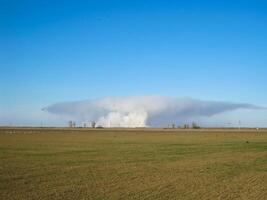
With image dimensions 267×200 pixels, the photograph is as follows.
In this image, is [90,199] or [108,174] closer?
[90,199]

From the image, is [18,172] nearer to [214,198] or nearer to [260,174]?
[214,198]

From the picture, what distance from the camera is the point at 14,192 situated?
15.6 metres

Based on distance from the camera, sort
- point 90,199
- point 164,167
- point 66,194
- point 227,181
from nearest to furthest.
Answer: point 90,199 → point 66,194 → point 227,181 → point 164,167

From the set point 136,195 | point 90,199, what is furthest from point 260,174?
point 90,199

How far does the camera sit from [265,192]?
15.9 m

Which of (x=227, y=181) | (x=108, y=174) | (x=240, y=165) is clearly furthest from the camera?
(x=240, y=165)

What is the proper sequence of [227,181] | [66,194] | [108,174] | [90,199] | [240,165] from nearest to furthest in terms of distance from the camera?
[90,199] < [66,194] < [227,181] < [108,174] < [240,165]

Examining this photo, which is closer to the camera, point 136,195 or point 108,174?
point 136,195

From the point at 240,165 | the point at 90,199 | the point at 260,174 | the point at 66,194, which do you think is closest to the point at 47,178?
the point at 66,194

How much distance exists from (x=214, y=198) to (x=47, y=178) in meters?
8.95

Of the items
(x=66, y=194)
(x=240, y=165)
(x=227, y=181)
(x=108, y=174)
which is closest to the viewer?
(x=66, y=194)

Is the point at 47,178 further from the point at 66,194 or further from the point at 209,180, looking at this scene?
the point at 209,180

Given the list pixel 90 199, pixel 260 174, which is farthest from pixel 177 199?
pixel 260 174

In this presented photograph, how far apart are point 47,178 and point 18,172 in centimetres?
308
